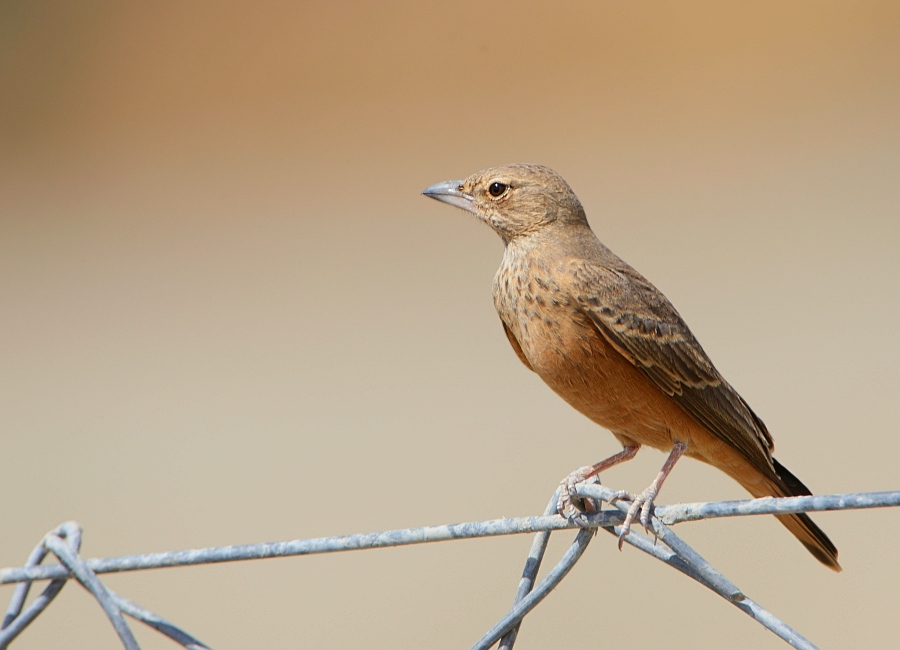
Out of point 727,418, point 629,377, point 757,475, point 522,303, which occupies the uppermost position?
point 522,303

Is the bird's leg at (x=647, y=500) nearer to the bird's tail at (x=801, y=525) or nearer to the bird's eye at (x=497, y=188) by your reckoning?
the bird's tail at (x=801, y=525)

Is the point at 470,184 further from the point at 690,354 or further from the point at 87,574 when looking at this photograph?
the point at 87,574

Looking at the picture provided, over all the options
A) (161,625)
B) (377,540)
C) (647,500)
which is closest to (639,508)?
(647,500)

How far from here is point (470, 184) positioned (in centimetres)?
370

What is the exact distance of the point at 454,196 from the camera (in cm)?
372

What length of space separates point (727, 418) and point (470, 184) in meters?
1.32

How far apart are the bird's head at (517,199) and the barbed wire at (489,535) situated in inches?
70.2

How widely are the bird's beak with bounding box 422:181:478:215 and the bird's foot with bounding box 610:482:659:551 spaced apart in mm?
1474

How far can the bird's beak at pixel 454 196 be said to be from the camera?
3.70m

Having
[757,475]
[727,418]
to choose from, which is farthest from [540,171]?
[757,475]

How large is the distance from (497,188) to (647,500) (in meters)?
1.59

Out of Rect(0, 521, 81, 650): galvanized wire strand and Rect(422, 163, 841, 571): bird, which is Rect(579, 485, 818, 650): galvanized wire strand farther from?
Rect(422, 163, 841, 571): bird

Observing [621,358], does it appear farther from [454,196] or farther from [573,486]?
[573,486]

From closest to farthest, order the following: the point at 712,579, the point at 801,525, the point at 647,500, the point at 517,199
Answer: the point at 712,579
the point at 647,500
the point at 801,525
the point at 517,199
